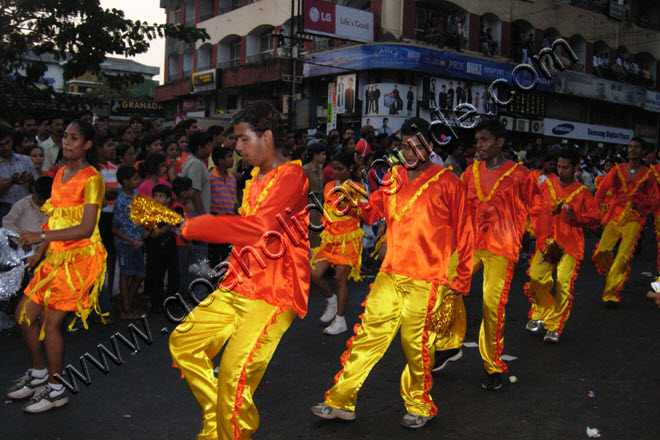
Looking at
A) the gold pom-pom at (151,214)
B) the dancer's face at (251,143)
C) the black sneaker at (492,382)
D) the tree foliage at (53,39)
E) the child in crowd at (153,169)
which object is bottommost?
the black sneaker at (492,382)

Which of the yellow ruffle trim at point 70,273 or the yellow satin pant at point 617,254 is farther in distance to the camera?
the yellow satin pant at point 617,254

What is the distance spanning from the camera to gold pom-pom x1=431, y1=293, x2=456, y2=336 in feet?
13.6

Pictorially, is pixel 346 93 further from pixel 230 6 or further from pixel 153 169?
pixel 153 169

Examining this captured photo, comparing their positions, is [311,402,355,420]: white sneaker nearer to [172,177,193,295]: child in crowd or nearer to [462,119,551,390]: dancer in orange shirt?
[462,119,551,390]: dancer in orange shirt

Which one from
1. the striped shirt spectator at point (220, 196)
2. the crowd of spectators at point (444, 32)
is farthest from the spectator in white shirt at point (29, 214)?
the crowd of spectators at point (444, 32)

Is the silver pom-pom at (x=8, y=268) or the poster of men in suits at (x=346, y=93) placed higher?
the poster of men in suits at (x=346, y=93)

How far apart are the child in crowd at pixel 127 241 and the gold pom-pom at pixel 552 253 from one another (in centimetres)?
431

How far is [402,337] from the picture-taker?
4047 mm

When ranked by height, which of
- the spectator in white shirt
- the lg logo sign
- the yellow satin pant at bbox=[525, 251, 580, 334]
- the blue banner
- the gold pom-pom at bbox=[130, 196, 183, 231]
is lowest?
the yellow satin pant at bbox=[525, 251, 580, 334]

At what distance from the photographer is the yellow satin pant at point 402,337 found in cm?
401

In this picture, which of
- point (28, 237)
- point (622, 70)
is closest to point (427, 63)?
point (622, 70)

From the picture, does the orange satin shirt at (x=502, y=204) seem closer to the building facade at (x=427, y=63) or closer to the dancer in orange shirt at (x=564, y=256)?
the dancer in orange shirt at (x=564, y=256)

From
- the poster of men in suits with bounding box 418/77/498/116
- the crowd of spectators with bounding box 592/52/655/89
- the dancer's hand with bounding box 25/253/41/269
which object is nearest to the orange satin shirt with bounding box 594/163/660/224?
the dancer's hand with bounding box 25/253/41/269

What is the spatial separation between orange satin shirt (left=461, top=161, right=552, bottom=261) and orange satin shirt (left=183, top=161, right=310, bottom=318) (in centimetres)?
206
